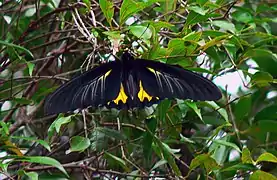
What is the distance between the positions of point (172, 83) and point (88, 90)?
7.0 inches

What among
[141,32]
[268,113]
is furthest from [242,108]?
[141,32]

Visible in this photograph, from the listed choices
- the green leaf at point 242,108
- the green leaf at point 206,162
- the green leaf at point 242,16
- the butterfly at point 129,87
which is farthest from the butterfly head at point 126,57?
the green leaf at point 242,108

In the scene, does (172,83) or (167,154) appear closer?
(172,83)

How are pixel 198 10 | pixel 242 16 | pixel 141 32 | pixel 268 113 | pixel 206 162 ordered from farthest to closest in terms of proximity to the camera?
pixel 268 113
pixel 242 16
pixel 206 162
pixel 198 10
pixel 141 32

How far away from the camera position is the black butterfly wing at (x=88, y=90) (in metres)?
1.17

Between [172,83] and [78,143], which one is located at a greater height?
[172,83]

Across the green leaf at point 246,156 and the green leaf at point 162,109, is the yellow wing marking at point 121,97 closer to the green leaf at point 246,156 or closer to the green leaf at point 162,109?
the green leaf at point 162,109

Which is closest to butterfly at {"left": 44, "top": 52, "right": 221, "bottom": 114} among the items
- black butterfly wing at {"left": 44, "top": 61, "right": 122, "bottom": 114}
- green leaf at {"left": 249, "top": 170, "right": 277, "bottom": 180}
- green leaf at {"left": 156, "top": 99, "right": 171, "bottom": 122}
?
black butterfly wing at {"left": 44, "top": 61, "right": 122, "bottom": 114}

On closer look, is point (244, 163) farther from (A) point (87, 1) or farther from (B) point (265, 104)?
(B) point (265, 104)

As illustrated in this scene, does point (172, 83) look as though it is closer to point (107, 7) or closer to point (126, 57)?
point (126, 57)

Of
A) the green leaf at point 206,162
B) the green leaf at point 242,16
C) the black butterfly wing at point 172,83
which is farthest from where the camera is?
the green leaf at point 242,16

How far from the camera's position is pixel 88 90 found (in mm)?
1216

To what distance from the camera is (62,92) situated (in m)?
1.19

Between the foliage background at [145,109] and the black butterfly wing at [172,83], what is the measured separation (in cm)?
3
